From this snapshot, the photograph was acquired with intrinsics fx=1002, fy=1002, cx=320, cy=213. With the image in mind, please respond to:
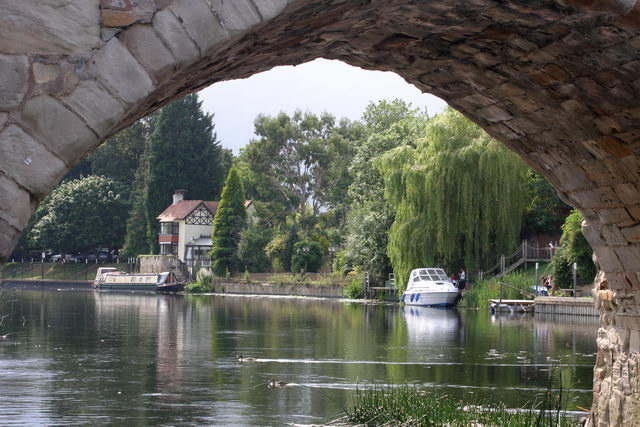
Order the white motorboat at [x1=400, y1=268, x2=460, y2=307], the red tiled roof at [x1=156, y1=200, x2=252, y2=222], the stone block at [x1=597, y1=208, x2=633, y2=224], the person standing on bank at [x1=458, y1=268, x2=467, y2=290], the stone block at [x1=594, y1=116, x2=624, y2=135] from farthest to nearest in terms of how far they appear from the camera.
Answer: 1. the red tiled roof at [x1=156, y1=200, x2=252, y2=222]
2. the person standing on bank at [x1=458, y1=268, x2=467, y2=290]
3. the white motorboat at [x1=400, y1=268, x2=460, y2=307]
4. the stone block at [x1=597, y1=208, x2=633, y2=224]
5. the stone block at [x1=594, y1=116, x2=624, y2=135]

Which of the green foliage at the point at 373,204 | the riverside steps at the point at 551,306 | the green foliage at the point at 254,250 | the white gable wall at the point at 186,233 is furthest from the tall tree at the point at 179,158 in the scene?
the riverside steps at the point at 551,306

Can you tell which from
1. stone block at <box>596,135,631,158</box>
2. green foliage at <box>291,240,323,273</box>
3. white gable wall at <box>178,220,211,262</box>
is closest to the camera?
stone block at <box>596,135,631,158</box>

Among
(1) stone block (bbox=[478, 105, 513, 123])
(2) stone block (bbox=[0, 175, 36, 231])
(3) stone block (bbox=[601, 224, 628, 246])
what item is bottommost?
(2) stone block (bbox=[0, 175, 36, 231])

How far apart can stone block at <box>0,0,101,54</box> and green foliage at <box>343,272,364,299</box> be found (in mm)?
41659

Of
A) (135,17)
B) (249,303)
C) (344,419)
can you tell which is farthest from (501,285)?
(135,17)

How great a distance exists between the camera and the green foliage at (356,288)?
4522 cm

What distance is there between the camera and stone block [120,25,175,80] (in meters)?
3.74

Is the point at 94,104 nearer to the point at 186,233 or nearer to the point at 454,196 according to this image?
the point at 454,196

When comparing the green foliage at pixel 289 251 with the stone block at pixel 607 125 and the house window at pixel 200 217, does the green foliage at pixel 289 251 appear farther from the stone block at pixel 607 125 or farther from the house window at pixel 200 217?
the stone block at pixel 607 125

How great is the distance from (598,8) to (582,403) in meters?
9.55

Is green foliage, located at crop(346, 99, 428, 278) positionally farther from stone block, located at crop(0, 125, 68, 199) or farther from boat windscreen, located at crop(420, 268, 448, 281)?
stone block, located at crop(0, 125, 68, 199)

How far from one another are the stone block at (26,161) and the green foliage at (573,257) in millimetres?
28046

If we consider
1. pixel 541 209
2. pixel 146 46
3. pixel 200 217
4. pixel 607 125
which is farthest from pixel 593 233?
pixel 200 217

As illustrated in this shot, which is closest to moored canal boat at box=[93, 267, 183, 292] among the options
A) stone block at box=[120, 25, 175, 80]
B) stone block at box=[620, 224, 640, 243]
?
stone block at box=[620, 224, 640, 243]
